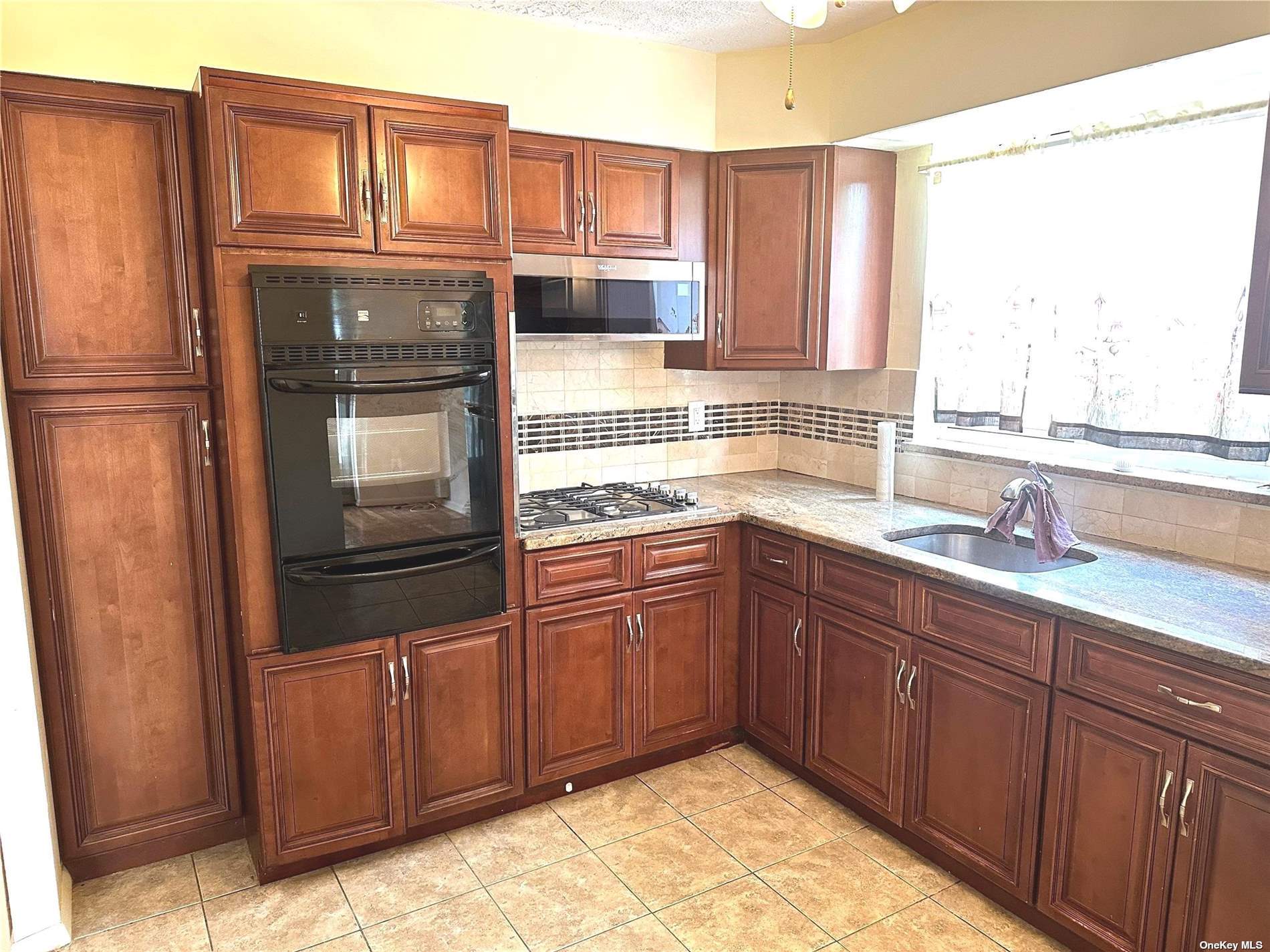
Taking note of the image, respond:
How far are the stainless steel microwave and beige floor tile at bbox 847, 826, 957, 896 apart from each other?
1803mm

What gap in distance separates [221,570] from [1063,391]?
2701 millimetres

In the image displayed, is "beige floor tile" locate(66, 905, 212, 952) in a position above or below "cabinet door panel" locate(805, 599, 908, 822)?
below

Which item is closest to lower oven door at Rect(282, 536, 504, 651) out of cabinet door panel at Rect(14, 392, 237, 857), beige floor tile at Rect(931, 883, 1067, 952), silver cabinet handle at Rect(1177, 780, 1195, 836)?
cabinet door panel at Rect(14, 392, 237, 857)

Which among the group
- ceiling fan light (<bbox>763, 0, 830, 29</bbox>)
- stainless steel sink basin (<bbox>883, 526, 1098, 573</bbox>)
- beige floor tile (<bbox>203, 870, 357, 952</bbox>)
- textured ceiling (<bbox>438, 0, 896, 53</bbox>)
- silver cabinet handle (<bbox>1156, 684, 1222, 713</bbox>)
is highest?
textured ceiling (<bbox>438, 0, 896, 53</bbox>)

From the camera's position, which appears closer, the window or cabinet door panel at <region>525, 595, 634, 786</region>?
the window

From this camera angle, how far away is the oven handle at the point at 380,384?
2.23 meters

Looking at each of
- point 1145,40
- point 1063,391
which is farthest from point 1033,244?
point 1145,40

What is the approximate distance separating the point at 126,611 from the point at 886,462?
8.32 feet

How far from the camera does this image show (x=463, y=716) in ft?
8.68

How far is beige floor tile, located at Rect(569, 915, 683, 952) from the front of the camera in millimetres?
2193

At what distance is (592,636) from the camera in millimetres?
2852

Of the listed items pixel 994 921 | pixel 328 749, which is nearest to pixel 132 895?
pixel 328 749

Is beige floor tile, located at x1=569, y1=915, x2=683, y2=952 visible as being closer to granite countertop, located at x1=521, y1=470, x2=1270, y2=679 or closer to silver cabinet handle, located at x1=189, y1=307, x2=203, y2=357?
granite countertop, located at x1=521, y1=470, x2=1270, y2=679

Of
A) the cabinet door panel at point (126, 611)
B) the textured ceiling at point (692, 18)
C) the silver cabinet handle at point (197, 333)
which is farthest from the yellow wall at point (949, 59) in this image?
the cabinet door panel at point (126, 611)
